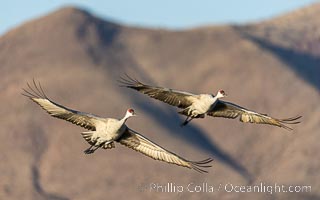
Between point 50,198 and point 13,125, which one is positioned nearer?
point 50,198

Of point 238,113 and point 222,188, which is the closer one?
point 238,113

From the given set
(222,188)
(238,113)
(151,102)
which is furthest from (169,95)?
(151,102)

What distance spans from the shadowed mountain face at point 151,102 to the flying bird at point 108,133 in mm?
54932

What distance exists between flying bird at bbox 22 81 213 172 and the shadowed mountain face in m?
54.9

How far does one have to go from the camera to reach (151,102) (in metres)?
124

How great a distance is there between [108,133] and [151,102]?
9263 centimetres

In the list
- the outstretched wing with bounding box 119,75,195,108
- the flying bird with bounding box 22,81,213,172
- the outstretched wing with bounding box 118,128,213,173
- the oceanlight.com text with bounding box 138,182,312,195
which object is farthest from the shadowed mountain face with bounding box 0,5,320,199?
the flying bird with bounding box 22,81,213,172

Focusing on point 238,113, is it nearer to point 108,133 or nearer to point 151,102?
point 108,133

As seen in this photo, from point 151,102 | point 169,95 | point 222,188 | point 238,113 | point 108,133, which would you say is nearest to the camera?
point 108,133

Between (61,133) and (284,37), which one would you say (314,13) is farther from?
(61,133)

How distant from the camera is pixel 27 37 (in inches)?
5605

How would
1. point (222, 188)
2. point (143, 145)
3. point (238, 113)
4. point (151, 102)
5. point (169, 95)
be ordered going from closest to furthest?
1. point (143, 145)
2. point (169, 95)
3. point (238, 113)
4. point (222, 188)
5. point (151, 102)

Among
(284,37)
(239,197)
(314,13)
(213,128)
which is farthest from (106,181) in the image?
(314,13)

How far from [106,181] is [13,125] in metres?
15.5
